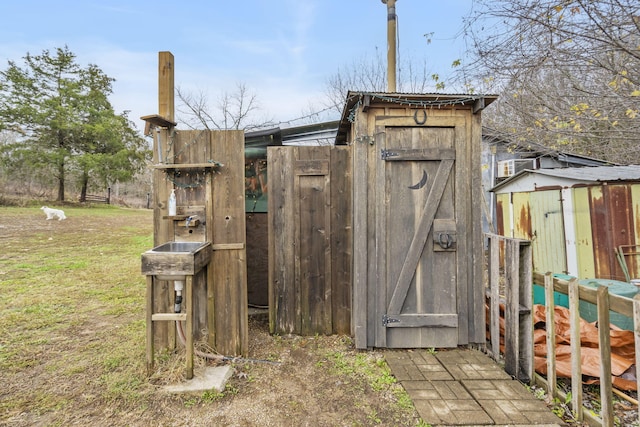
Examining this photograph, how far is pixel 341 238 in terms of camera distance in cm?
325

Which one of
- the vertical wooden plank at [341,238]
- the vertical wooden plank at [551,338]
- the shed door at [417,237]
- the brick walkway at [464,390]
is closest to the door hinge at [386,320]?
the shed door at [417,237]

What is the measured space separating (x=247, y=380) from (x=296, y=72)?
1503cm

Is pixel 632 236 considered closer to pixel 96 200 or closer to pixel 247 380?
pixel 247 380

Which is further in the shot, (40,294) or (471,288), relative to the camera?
(40,294)

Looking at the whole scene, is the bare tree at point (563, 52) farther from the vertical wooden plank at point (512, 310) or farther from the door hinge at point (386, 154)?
the vertical wooden plank at point (512, 310)

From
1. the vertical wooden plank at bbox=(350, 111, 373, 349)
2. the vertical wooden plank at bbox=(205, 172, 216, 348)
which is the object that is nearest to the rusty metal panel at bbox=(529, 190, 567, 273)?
the vertical wooden plank at bbox=(350, 111, 373, 349)

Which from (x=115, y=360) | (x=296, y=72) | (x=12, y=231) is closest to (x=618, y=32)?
(x=115, y=360)

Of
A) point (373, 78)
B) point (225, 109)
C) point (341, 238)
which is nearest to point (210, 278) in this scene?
point (341, 238)

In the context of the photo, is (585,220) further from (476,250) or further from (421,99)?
(421,99)

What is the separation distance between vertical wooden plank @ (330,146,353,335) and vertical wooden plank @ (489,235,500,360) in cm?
130

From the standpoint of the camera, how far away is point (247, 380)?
7.96ft

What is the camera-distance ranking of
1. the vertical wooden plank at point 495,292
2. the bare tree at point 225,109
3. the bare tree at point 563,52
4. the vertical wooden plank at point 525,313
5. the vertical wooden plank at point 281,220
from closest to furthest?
the vertical wooden plank at point 525,313
the vertical wooden plank at point 495,292
the bare tree at point 563,52
the vertical wooden plank at point 281,220
the bare tree at point 225,109

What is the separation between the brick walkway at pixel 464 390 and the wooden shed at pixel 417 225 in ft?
0.66

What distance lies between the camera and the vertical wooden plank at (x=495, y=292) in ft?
8.82
